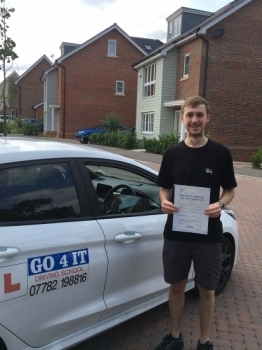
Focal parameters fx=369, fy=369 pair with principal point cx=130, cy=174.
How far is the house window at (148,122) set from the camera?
83.8ft

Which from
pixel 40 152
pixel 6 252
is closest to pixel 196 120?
pixel 40 152

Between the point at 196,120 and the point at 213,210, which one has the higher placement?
the point at 196,120

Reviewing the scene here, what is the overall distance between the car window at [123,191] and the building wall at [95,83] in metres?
29.9

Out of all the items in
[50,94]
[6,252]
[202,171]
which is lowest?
[6,252]

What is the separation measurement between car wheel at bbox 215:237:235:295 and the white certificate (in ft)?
4.51

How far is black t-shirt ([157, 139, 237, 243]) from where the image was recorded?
2555 millimetres

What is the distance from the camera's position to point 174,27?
2558 cm

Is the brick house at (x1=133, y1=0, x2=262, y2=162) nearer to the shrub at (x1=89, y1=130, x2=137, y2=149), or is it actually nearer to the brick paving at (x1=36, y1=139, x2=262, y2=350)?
the shrub at (x1=89, y1=130, x2=137, y2=149)

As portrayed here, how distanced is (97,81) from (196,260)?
31728 millimetres

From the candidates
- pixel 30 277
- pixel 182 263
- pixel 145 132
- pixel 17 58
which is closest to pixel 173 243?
pixel 182 263

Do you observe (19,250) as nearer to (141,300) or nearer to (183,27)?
(141,300)

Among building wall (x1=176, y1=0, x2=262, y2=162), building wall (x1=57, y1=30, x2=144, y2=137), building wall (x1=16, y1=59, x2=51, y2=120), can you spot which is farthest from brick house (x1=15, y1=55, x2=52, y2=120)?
building wall (x1=176, y1=0, x2=262, y2=162)

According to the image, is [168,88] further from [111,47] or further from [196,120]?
[196,120]

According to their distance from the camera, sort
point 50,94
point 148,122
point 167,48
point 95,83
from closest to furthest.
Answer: point 167,48, point 148,122, point 95,83, point 50,94
